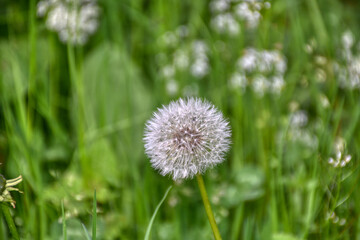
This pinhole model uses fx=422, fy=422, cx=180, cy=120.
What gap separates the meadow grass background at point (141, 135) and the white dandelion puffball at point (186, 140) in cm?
31

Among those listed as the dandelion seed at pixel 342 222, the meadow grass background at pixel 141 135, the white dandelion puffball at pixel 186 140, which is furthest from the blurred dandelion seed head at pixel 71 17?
the dandelion seed at pixel 342 222

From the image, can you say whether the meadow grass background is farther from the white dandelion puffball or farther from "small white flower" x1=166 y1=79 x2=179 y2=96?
the white dandelion puffball

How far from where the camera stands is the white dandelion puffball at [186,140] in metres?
0.98

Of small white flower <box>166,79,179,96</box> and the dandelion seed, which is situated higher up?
small white flower <box>166,79,179,96</box>

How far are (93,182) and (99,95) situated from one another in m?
0.54

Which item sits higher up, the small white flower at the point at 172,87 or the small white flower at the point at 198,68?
the small white flower at the point at 198,68

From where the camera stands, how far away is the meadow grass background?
4.64 ft

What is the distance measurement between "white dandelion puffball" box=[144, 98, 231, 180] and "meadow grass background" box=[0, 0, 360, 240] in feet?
1.00

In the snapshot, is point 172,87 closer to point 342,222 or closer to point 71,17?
point 71,17

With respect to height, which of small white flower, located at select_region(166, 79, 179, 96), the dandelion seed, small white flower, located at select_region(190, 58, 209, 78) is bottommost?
the dandelion seed

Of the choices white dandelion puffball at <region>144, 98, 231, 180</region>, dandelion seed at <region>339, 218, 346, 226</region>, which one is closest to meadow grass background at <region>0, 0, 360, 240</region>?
dandelion seed at <region>339, 218, 346, 226</region>

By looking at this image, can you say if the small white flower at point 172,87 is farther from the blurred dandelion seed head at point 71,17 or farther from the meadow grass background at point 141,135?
the blurred dandelion seed head at point 71,17

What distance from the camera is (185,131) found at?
1.01 m

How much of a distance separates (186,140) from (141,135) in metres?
1.29
